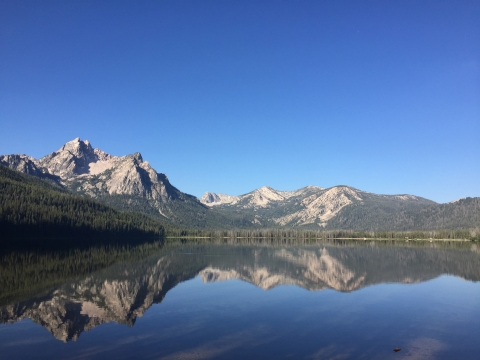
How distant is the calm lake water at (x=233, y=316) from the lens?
23.1 metres

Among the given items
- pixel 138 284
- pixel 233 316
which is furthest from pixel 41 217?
pixel 233 316

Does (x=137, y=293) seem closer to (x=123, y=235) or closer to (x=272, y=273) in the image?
(x=272, y=273)

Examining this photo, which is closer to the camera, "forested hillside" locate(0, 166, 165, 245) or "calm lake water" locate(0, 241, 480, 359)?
"calm lake water" locate(0, 241, 480, 359)

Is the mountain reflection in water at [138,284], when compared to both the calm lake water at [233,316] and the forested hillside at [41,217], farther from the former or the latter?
the forested hillside at [41,217]

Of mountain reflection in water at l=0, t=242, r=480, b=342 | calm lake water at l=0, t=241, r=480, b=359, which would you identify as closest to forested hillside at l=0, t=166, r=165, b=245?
calm lake water at l=0, t=241, r=480, b=359

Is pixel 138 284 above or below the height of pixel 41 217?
below

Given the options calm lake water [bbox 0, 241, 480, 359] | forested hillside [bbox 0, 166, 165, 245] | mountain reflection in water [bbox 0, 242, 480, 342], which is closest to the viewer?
calm lake water [bbox 0, 241, 480, 359]

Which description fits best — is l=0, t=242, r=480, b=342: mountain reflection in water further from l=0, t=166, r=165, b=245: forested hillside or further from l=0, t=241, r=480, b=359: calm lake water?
l=0, t=166, r=165, b=245: forested hillside

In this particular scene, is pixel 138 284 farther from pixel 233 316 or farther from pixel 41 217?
pixel 41 217

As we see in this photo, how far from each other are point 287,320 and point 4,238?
129 m

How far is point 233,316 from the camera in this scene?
3250cm

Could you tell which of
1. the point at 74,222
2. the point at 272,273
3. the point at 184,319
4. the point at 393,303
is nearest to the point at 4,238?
Answer: the point at 74,222

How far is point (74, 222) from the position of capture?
16325cm

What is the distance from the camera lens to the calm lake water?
75.7ft
